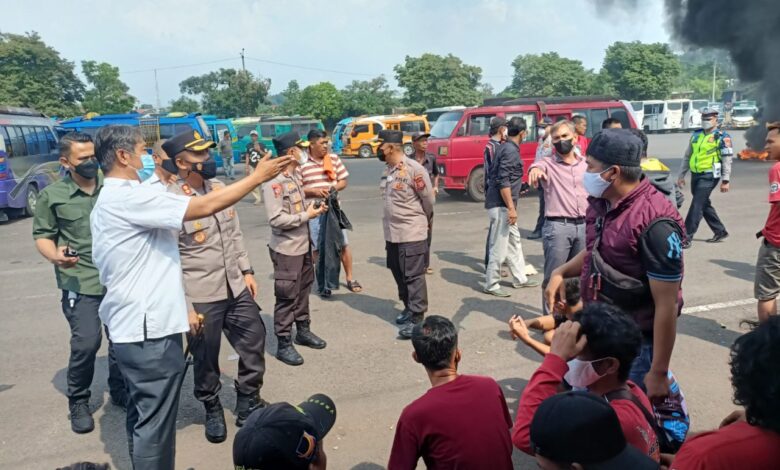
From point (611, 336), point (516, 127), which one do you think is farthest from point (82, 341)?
point (516, 127)

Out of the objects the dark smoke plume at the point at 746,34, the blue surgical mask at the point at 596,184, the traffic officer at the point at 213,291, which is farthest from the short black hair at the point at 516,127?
the dark smoke plume at the point at 746,34

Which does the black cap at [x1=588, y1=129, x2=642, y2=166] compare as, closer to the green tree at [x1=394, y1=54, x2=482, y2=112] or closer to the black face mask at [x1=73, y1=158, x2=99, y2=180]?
the black face mask at [x1=73, y1=158, x2=99, y2=180]

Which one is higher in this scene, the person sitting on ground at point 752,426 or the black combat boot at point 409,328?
the person sitting on ground at point 752,426

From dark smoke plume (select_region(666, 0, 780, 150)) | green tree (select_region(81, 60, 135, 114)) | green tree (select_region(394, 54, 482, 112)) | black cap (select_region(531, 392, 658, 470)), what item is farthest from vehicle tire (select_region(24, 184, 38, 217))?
green tree (select_region(394, 54, 482, 112))

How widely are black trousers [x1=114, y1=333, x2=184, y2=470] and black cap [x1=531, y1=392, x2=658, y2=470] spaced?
6.40ft

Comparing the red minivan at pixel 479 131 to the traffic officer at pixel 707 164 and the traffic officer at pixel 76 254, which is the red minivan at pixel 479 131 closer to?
the traffic officer at pixel 707 164

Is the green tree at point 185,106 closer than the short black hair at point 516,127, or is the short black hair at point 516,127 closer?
the short black hair at point 516,127

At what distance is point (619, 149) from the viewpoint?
2.63 meters

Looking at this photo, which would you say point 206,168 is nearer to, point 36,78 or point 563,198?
point 563,198

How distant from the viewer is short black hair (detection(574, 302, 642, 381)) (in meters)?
2.03

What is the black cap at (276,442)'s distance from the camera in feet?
5.24

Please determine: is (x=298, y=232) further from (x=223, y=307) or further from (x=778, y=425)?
(x=778, y=425)

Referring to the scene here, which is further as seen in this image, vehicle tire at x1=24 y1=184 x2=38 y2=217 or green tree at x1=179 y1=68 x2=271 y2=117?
green tree at x1=179 y1=68 x2=271 y2=117

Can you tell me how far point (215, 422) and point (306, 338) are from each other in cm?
154
